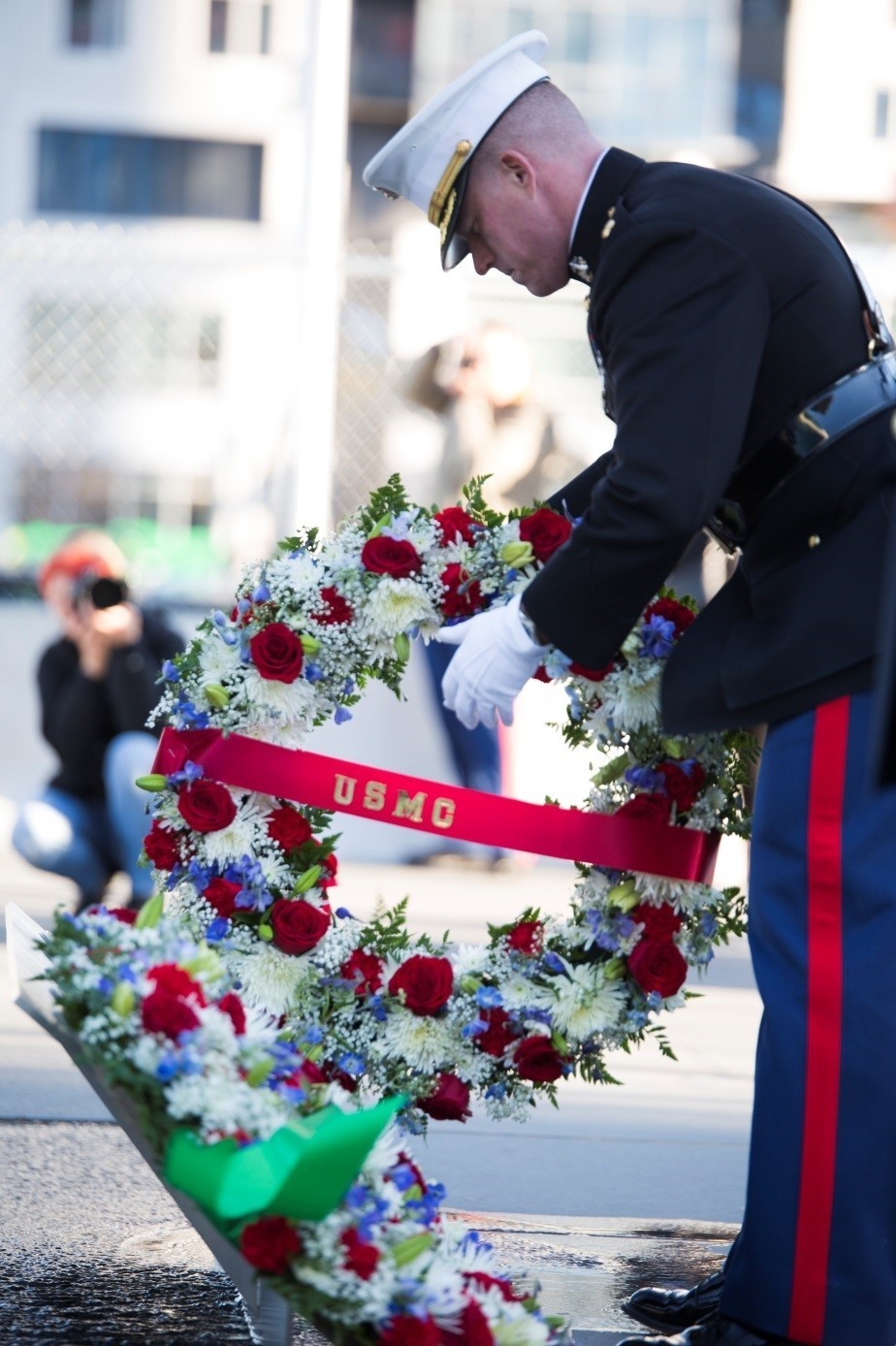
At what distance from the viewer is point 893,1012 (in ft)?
7.06

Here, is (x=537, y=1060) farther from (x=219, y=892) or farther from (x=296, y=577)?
(x=296, y=577)

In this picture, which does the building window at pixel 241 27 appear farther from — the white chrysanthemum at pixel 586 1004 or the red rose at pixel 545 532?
the white chrysanthemum at pixel 586 1004

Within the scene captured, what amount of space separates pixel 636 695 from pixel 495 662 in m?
0.34

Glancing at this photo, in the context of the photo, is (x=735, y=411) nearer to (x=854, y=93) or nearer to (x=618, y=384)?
(x=618, y=384)

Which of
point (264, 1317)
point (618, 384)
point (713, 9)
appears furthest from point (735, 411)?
point (713, 9)

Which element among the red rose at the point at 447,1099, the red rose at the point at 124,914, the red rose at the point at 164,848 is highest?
the red rose at the point at 124,914

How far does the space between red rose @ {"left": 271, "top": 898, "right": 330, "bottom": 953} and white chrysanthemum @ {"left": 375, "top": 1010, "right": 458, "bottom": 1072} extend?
168mm

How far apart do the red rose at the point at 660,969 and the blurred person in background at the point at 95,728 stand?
3055 millimetres

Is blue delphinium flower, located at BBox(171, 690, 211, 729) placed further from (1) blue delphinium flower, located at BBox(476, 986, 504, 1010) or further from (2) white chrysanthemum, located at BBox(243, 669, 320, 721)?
(1) blue delphinium flower, located at BBox(476, 986, 504, 1010)

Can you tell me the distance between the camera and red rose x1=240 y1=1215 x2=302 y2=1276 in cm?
182

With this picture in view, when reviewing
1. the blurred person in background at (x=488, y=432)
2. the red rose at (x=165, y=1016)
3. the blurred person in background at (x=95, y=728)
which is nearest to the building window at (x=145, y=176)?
the blurred person in background at (x=488, y=432)

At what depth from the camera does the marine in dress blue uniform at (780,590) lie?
85.0 inches

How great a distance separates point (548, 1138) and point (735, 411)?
80.0 inches

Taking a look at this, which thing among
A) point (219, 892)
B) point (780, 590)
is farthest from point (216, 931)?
point (780, 590)
